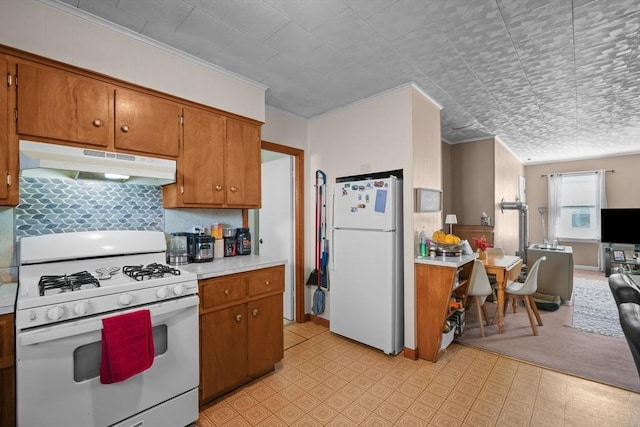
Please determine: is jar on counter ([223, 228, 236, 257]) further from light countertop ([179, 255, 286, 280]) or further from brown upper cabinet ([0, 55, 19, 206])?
brown upper cabinet ([0, 55, 19, 206])

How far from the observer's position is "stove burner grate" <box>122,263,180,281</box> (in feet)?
5.68

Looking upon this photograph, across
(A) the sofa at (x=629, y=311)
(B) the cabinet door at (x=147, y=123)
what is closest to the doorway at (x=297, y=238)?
(B) the cabinet door at (x=147, y=123)

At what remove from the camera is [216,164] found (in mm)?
2475

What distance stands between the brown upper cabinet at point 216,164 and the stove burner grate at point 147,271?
1.78 ft

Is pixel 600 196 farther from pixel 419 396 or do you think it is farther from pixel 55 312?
pixel 55 312

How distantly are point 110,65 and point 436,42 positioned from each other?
2.31 metres

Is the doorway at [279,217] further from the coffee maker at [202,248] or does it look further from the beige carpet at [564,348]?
the beige carpet at [564,348]

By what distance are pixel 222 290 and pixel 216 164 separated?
1063 mm

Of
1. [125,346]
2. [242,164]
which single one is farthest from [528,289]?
[125,346]

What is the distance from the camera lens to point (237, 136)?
262 centimetres

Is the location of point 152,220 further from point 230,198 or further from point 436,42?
point 436,42

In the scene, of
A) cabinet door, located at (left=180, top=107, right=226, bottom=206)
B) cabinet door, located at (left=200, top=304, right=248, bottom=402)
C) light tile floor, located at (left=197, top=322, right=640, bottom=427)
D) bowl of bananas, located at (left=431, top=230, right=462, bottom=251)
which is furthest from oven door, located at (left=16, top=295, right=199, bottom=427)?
bowl of bananas, located at (left=431, top=230, right=462, bottom=251)

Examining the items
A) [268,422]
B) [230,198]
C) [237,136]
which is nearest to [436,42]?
[237,136]

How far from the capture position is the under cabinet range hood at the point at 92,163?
5.27ft
